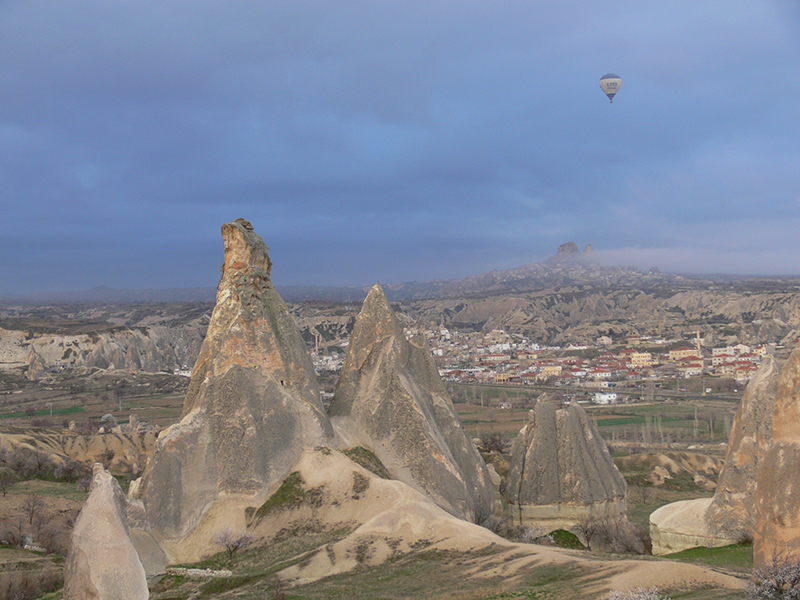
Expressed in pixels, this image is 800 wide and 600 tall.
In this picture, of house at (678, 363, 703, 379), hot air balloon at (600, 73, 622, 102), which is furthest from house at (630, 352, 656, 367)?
hot air balloon at (600, 73, 622, 102)

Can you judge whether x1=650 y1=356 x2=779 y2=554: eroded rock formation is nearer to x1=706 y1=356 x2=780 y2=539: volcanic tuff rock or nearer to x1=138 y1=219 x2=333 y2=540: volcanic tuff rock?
x1=706 y1=356 x2=780 y2=539: volcanic tuff rock

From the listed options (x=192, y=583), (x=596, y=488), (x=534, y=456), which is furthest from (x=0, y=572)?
(x=596, y=488)

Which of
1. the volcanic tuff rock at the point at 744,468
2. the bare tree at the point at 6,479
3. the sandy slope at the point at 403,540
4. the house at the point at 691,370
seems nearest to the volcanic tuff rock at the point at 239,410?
the sandy slope at the point at 403,540

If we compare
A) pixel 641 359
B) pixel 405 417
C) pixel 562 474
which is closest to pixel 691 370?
pixel 641 359

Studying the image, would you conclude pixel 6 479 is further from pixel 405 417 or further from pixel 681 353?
pixel 681 353

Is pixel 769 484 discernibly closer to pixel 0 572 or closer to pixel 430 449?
pixel 430 449
